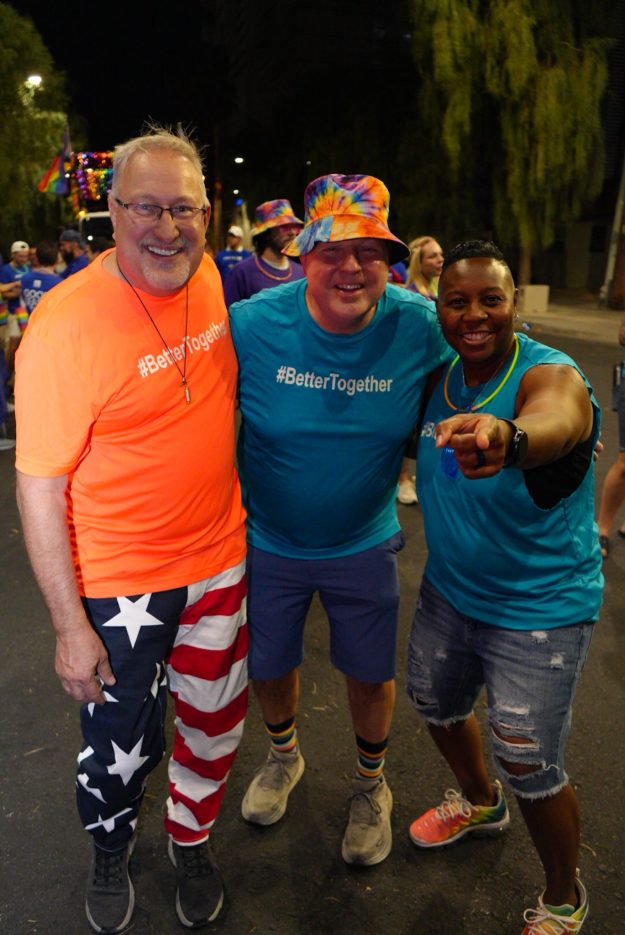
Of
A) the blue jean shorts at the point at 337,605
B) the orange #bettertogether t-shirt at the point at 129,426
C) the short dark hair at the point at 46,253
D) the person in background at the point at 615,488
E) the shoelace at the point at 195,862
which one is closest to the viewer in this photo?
the orange #bettertogether t-shirt at the point at 129,426

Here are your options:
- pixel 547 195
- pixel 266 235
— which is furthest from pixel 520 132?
pixel 266 235

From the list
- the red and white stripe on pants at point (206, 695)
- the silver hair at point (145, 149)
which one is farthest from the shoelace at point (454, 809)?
the silver hair at point (145, 149)

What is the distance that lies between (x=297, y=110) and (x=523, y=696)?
1327 inches

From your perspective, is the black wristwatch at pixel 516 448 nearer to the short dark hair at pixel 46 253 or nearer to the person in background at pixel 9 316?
the person in background at pixel 9 316

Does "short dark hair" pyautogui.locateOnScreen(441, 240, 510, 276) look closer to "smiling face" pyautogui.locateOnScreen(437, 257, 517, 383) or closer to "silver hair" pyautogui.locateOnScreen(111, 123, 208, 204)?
"smiling face" pyautogui.locateOnScreen(437, 257, 517, 383)

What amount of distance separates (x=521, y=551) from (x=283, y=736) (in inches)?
53.1

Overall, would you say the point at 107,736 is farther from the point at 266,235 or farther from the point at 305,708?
the point at 266,235

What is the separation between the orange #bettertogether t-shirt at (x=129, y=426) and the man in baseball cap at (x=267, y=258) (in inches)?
A: 150

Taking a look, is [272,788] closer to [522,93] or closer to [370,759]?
[370,759]

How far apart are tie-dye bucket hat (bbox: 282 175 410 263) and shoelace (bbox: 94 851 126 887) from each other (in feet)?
6.63

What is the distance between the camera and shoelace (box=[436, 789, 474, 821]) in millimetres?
2531

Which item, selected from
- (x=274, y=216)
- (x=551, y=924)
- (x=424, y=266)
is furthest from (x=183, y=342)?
(x=274, y=216)

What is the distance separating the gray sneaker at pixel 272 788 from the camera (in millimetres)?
2654

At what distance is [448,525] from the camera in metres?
2.05
